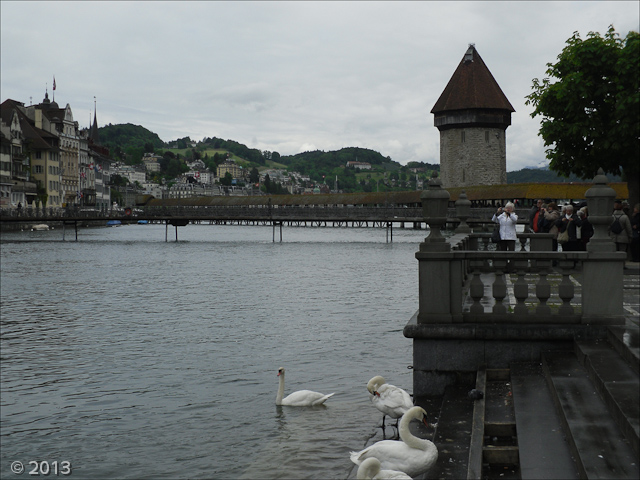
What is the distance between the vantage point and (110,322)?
19359 millimetres

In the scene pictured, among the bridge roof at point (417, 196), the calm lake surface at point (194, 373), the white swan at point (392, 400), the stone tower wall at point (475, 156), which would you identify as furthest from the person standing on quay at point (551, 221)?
the stone tower wall at point (475, 156)

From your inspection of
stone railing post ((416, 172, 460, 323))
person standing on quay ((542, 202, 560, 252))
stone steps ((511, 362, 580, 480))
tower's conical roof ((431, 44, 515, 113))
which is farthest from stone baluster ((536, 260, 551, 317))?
tower's conical roof ((431, 44, 515, 113))

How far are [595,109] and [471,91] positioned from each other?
61.7 metres

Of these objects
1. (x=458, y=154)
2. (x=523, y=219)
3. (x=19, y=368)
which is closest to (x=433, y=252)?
(x=19, y=368)

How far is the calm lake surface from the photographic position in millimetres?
8859

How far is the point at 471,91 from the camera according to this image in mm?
84938

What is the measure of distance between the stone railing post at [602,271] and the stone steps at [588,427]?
2.72 ft

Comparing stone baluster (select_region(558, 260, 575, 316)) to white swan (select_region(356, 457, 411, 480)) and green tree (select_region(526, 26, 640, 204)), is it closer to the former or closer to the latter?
white swan (select_region(356, 457, 411, 480))

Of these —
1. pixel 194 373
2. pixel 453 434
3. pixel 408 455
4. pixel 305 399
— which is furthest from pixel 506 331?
pixel 194 373

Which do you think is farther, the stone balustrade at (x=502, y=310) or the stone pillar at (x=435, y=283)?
the stone pillar at (x=435, y=283)

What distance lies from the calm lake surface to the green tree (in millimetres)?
6810

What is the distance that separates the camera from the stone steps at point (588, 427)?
514 centimetres

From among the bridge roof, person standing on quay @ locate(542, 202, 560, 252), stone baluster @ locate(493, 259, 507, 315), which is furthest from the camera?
the bridge roof

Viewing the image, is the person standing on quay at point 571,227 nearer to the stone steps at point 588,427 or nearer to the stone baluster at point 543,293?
the stone baluster at point 543,293
